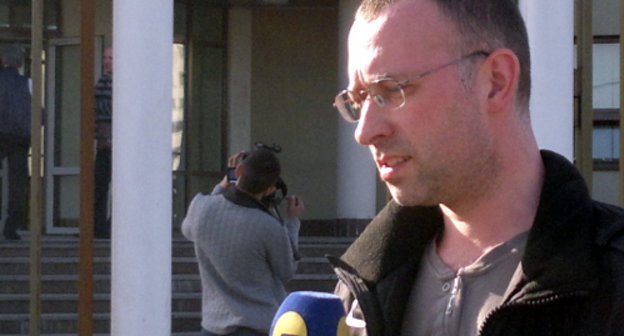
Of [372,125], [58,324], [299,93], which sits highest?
[299,93]

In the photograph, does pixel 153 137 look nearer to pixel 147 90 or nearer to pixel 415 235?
pixel 147 90

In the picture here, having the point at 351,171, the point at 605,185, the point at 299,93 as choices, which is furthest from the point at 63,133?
the point at 605,185

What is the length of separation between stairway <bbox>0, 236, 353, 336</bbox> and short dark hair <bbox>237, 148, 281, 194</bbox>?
3179 mm

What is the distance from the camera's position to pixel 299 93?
12688mm

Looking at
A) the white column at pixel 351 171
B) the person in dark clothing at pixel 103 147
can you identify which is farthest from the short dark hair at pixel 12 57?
the white column at pixel 351 171

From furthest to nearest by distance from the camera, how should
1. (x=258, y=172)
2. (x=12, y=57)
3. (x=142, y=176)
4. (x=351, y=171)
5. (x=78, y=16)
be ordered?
1. (x=78, y=16)
2. (x=351, y=171)
3. (x=12, y=57)
4. (x=142, y=176)
5. (x=258, y=172)

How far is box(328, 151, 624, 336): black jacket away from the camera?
160 centimetres

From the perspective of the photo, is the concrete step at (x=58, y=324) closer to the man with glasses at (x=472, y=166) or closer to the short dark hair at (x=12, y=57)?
the short dark hair at (x=12, y=57)

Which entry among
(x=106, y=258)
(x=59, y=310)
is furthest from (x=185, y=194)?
(x=59, y=310)

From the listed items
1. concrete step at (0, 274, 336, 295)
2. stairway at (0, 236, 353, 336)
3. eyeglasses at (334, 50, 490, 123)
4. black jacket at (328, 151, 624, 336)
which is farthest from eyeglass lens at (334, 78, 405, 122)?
concrete step at (0, 274, 336, 295)

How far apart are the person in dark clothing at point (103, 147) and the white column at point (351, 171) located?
2.59 metres

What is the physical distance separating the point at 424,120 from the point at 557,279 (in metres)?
0.29

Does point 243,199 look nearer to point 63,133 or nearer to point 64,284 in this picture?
point 64,284

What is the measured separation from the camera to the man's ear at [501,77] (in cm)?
178
